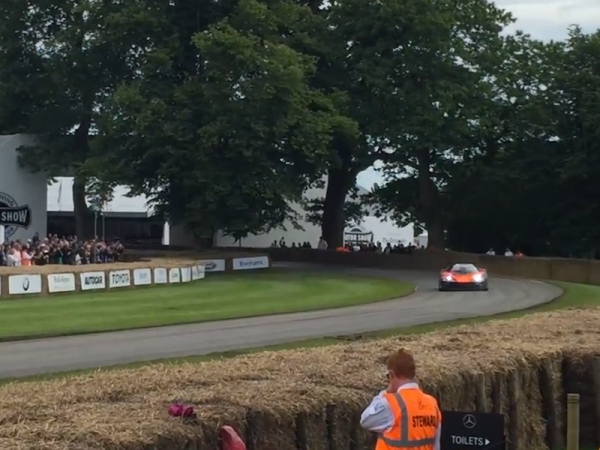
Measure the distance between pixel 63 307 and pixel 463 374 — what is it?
2503 centimetres

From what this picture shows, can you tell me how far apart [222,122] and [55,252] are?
11701mm

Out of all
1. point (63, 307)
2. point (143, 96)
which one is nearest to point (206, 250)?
point (143, 96)

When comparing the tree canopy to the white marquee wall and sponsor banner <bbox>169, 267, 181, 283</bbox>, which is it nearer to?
the white marquee wall

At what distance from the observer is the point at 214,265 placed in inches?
2216

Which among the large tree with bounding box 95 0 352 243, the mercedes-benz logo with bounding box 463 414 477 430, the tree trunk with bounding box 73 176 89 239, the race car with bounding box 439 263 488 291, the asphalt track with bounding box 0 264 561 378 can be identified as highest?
the large tree with bounding box 95 0 352 243

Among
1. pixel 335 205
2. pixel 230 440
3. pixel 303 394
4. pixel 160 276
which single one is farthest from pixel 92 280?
pixel 230 440

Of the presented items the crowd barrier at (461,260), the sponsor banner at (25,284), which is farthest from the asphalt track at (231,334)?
the crowd barrier at (461,260)

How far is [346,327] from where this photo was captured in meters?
28.9

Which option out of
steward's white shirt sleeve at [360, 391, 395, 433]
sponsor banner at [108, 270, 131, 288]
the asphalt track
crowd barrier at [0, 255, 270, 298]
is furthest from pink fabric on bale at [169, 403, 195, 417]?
sponsor banner at [108, 270, 131, 288]

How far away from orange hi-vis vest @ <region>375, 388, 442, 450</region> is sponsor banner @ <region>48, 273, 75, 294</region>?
107 feet

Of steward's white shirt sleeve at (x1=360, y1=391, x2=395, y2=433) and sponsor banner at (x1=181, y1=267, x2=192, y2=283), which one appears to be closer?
steward's white shirt sleeve at (x1=360, y1=391, x2=395, y2=433)

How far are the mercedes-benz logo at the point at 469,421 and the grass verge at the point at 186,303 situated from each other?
61.3ft

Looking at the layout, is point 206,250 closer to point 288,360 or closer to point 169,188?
point 169,188

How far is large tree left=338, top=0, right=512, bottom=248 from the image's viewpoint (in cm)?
6159
